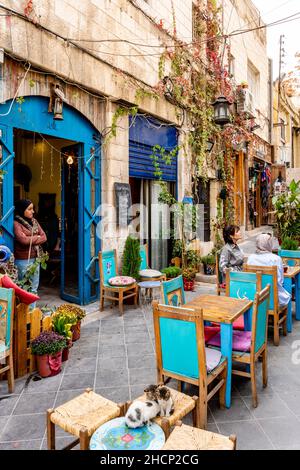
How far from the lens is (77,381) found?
3.81 m

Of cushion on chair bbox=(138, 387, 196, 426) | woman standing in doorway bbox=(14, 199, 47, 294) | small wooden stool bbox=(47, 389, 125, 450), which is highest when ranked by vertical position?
woman standing in doorway bbox=(14, 199, 47, 294)

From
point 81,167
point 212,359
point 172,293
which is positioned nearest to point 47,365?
point 172,293

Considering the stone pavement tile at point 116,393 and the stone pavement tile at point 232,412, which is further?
the stone pavement tile at point 116,393

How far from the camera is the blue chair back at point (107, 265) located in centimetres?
623

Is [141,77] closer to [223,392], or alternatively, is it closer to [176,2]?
[176,2]

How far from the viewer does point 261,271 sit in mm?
4656

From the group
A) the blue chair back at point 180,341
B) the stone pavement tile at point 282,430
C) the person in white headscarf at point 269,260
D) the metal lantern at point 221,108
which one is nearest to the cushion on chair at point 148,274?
the person in white headscarf at point 269,260

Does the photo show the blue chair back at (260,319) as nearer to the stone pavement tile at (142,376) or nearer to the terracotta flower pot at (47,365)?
the stone pavement tile at (142,376)

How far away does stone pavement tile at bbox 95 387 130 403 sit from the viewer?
343 centimetres

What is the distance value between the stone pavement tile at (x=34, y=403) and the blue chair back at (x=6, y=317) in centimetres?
52

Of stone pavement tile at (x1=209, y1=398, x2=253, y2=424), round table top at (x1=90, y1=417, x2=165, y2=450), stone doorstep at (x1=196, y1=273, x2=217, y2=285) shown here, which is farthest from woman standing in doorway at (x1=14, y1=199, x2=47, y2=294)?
stone doorstep at (x1=196, y1=273, x2=217, y2=285)

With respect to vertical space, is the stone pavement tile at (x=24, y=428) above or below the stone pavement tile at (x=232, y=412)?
above

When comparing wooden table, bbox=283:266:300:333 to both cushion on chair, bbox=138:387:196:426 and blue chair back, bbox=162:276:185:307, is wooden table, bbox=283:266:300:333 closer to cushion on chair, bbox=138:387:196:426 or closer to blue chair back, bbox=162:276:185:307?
blue chair back, bbox=162:276:185:307

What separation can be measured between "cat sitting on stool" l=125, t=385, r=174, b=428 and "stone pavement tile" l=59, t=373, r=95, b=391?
150cm
